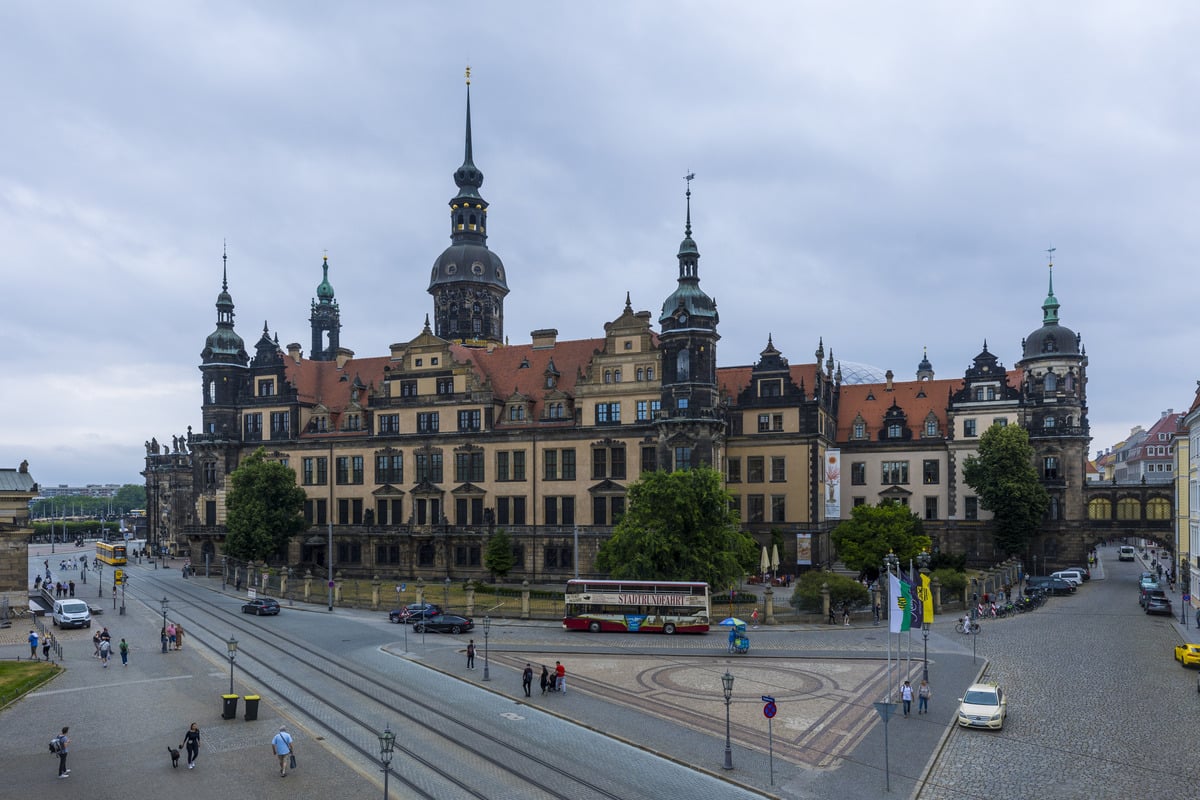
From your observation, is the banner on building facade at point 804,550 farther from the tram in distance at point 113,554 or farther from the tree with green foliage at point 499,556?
the tram in distance at point 113,554

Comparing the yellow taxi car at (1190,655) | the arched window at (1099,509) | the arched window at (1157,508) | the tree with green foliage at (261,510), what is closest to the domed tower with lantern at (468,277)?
the tree with green foliage at (261,510)

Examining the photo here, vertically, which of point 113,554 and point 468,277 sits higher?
point 468,277

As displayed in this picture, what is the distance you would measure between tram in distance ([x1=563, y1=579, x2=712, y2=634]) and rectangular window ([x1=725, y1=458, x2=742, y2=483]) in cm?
3095

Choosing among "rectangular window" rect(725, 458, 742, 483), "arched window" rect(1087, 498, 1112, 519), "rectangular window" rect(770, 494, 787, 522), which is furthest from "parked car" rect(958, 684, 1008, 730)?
"arched window" rect(1087, 498, 1112, 519)

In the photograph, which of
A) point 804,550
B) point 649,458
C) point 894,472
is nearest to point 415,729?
point 649,458

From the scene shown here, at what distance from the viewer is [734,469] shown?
81.6 metres

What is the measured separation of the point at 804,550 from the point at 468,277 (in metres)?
48.1

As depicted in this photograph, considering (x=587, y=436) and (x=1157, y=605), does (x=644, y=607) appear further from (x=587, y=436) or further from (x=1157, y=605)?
(x=1157, y=605)

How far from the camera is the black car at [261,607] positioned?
5934cm

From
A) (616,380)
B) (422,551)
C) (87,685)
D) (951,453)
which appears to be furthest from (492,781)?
(951,453)

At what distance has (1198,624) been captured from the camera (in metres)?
52.2

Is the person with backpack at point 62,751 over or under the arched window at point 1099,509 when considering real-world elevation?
under

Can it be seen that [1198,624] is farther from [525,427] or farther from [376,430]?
[376,430]

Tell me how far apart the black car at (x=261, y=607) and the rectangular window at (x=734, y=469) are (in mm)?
39593
